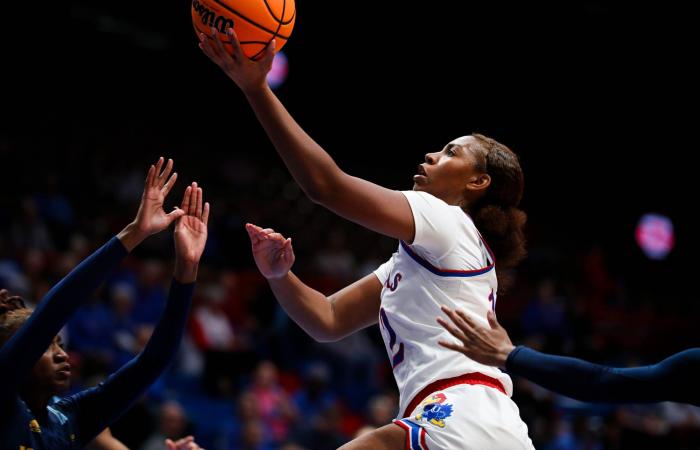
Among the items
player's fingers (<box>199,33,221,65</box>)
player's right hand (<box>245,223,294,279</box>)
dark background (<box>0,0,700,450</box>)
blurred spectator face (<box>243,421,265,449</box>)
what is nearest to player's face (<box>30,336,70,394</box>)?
player's right hand (<box>245,223,294,279</box>)

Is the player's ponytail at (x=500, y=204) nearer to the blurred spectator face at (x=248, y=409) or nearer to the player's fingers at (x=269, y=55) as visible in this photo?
the player's fingers at (x=269, y=55)

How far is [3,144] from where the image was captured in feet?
41.0

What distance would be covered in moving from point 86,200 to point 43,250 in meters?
2.38

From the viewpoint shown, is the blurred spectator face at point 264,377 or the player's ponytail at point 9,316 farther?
the blurred spectator face at point 264,377

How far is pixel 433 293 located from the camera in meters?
3.65

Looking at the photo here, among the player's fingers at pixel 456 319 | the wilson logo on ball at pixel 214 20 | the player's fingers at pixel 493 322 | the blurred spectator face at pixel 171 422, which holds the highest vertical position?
the wilson logo on ball at pixel 214 20

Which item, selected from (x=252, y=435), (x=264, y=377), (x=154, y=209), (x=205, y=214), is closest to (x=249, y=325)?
(x=264, y=377)

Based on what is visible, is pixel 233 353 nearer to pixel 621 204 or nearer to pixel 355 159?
pixel 355 159

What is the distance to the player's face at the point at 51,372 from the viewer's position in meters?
3.39

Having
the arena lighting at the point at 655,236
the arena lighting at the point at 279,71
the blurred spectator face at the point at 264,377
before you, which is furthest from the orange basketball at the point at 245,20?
the arena lighting at the point at 655,236

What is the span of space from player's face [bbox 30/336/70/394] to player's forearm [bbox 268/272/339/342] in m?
1.06

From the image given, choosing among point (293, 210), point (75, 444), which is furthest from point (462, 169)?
point (293, 210)

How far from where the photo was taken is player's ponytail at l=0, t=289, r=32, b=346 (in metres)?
3.42

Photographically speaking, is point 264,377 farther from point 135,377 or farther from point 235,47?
point 235,47
